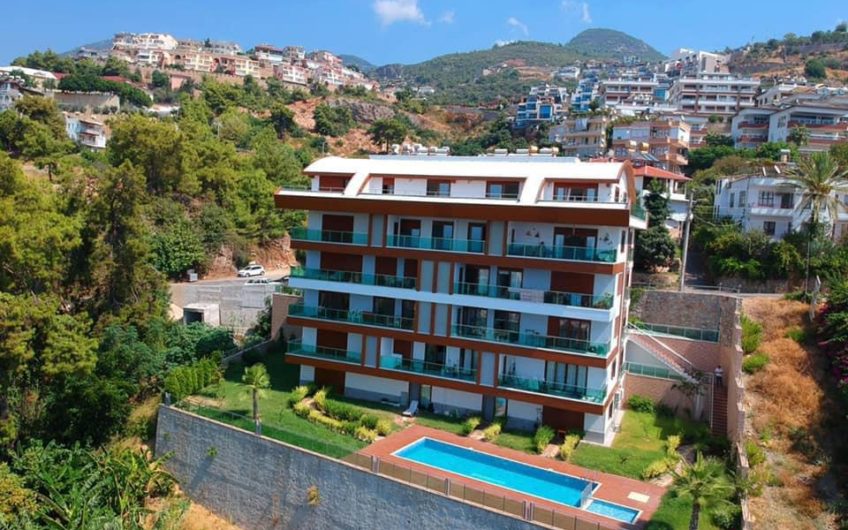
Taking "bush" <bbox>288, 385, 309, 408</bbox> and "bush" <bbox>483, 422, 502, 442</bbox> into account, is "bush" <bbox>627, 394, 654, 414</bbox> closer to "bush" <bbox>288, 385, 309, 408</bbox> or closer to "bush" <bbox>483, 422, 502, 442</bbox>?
"bush" <bbox>483, 422, 502, 442</bbox>

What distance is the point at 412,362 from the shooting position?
2872 cm

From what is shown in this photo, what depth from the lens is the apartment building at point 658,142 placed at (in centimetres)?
7081

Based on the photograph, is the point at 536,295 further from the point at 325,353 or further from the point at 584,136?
the point at 584,136

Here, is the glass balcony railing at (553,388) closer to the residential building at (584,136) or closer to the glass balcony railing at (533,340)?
the glass balcony railing at (533,340)

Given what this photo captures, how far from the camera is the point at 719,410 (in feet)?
92.3

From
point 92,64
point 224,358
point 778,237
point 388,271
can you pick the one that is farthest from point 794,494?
point 92,64

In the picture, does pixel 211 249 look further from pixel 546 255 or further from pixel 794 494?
pixel 794 494

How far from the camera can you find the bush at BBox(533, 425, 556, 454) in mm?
25109

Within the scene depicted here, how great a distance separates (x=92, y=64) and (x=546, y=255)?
394ft

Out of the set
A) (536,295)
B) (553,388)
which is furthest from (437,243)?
(553,388)

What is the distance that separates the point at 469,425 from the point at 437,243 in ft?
24.9

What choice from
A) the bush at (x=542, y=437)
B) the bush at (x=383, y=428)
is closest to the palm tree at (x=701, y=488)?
the bush at (x=542, y=437)

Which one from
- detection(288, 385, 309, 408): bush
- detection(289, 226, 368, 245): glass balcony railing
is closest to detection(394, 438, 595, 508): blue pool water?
detection(288, 385, 309, 408): bush

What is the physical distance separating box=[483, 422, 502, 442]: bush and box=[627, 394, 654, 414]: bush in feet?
24.5
